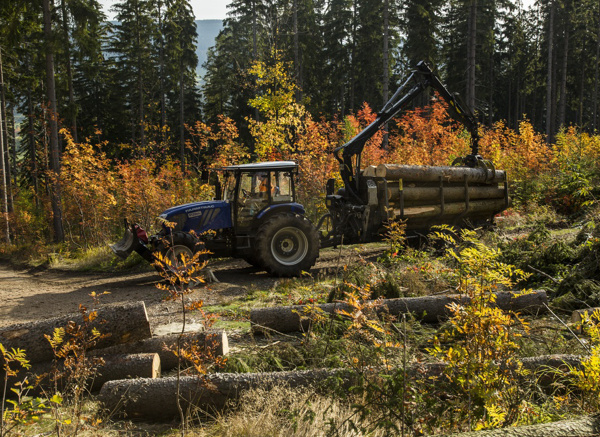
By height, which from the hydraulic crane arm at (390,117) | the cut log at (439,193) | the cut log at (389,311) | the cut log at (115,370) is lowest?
the cut log at (115,370)

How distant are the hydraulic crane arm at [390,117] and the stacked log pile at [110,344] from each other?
722 centimetres

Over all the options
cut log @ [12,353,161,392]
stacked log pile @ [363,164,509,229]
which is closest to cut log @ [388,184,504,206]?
stacked log pile @ [363,164,509,229]

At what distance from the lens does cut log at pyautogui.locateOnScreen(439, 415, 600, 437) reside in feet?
8.20

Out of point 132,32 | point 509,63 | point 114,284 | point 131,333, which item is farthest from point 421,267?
point 509,63

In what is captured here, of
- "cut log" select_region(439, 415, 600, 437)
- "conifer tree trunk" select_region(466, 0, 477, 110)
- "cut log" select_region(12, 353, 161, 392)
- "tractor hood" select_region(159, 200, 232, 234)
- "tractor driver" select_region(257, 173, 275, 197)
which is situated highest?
"conifer tree trunk" select_region(466, 0, 477, 110)

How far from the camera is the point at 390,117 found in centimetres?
1146

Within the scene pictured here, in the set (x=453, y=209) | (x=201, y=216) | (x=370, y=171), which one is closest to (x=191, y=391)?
(x=201, y=216)

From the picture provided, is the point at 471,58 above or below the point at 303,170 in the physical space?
above

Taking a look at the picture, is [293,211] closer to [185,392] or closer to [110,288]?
[110,288]

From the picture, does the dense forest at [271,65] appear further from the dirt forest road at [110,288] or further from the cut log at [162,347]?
the cut log at [162,347]

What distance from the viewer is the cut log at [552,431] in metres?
2.50

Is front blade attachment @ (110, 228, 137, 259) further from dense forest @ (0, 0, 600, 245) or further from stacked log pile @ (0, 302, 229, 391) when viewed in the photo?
dense forest @ (0, 0, 600, 245)

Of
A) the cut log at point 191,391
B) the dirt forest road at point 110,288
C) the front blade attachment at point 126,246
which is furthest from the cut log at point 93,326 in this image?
the front blade attachment at point 126,246

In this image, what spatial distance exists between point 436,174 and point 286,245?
4.13m
